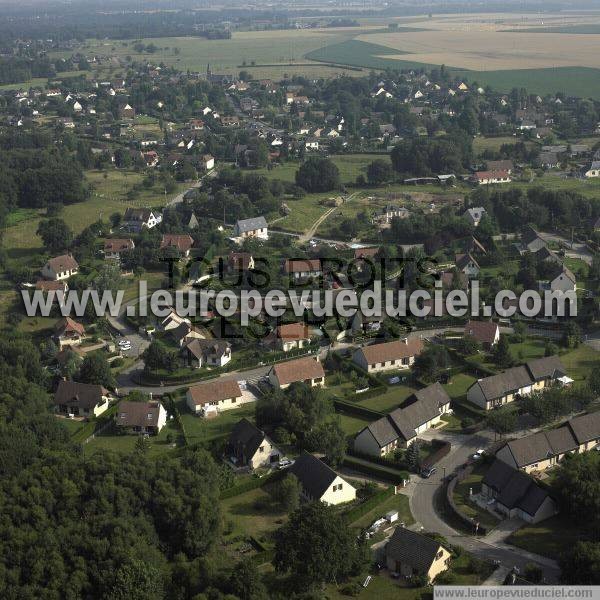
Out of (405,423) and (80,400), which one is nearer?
(405,423)

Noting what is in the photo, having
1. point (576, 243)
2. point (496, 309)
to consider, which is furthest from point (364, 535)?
point (576, 243)

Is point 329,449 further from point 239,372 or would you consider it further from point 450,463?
point 239,372

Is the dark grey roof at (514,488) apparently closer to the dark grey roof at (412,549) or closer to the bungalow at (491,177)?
the dark grey roof at (412,549)

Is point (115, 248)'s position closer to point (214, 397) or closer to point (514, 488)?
point (214, 397)

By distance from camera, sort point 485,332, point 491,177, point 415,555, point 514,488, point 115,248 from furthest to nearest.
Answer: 1. point 491,177
2. point 115,248
3. point 485,332
4. point 514,488
5. point 415,555

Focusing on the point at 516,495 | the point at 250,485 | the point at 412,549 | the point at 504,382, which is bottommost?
the point at 250,485

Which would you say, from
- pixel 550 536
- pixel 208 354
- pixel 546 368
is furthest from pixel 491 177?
pixel 550 536

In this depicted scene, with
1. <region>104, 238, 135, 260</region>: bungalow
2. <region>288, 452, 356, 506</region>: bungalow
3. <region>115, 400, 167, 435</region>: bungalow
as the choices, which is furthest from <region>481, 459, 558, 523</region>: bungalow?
<region>104, 238, 135, 260</region>: bungalow
